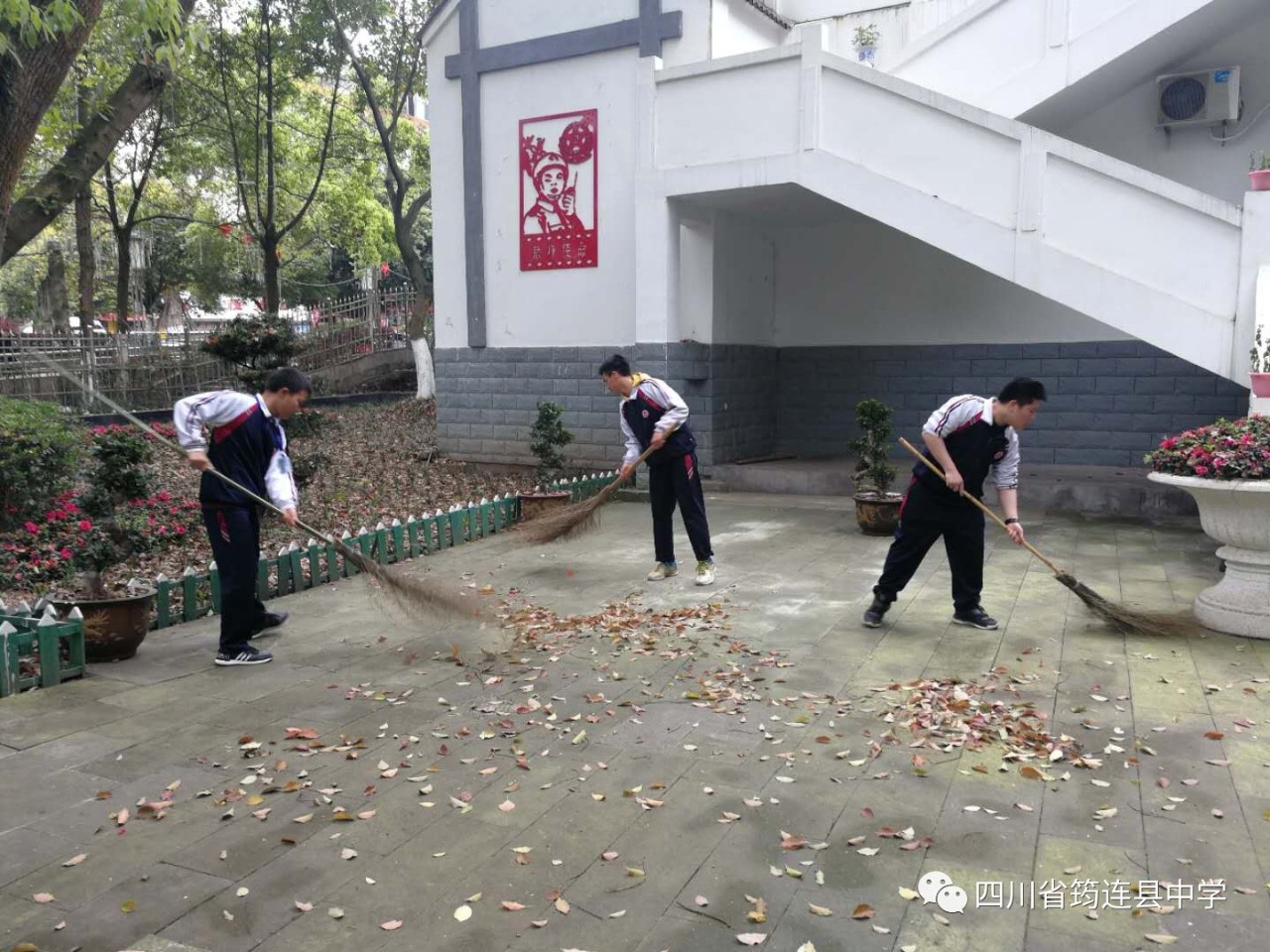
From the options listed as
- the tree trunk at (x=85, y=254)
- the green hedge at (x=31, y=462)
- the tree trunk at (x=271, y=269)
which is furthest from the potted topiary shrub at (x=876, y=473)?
the tree trunk at (x=85, y=254)

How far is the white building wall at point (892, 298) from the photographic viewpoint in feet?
32.9

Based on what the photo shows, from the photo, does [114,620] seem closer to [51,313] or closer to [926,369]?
[926,369]

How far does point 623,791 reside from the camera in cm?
336

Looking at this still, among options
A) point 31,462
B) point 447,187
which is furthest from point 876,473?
point 447,187

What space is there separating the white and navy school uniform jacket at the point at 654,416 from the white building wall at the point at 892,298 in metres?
5.22

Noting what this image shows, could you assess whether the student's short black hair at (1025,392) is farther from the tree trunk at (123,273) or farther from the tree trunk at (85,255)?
the tree trunk at (123,273)

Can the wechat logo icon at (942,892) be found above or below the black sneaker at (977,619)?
below

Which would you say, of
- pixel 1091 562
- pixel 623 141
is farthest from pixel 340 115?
pixel 1091 562

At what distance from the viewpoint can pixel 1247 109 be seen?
29.6ft

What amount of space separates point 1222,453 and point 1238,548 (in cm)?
55

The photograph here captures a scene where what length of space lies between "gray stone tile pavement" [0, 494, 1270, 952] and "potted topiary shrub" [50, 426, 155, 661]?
6.4 inches

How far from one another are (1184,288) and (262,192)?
60.8 ft

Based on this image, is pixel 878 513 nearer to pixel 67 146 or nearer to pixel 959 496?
pixel 959 496

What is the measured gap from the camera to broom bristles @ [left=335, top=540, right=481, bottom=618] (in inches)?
196
